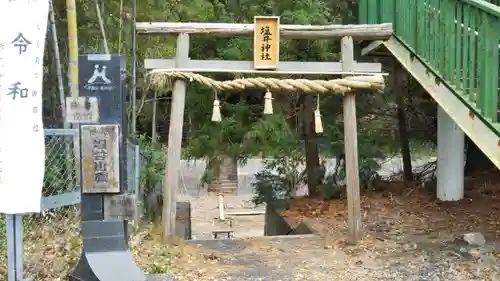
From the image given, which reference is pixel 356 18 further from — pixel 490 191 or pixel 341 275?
pixel 341 275

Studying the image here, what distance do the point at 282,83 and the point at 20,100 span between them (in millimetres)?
3138

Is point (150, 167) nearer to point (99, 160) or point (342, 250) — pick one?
point (342, 250)

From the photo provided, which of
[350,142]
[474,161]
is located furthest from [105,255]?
[474,161]

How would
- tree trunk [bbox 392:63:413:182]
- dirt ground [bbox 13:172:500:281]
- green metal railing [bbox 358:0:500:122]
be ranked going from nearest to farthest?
1. green metal railing [bbox 358:0:500:122]
2. dirt ground [bbox 13:172:500:281]
3. tree trunk [bbox 392:63:413:182]

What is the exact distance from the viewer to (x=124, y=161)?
4.87 m

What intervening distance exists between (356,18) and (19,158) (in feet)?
19.8

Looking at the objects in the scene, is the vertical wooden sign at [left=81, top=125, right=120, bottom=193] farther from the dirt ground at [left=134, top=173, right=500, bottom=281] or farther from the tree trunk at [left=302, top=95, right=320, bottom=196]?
the tree trunk at [left=302, top=95, right=320, bottom=196]

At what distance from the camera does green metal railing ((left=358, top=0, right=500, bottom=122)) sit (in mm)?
4953

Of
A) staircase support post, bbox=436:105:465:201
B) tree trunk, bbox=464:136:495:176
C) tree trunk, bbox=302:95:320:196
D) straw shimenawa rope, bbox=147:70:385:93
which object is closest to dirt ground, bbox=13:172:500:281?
staircase support post, bbox=436:105:465:201

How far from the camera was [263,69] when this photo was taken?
6.74 metres

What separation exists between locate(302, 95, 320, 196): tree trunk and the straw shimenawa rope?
7.67 feet

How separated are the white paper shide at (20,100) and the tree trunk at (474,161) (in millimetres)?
7440

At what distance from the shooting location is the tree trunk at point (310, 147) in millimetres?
9180

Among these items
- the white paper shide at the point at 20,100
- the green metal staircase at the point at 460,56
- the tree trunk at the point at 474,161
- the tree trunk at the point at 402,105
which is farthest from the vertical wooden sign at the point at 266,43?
the tree trunk at the point at 474,161
